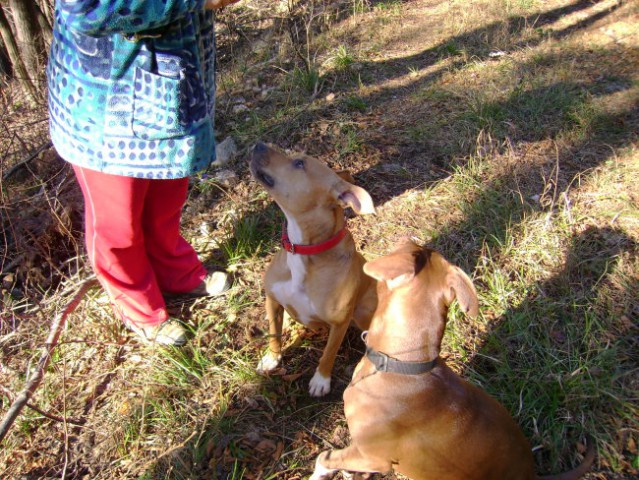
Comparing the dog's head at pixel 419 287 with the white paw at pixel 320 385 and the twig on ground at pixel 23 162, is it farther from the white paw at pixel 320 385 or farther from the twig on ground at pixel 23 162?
the twig on ground at pixel 23 162

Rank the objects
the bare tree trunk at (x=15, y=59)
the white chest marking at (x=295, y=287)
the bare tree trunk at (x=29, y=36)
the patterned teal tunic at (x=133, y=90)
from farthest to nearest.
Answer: the bare tree trunk at (x=15, y=59) → the bare tree trunk at (x=29, y=36) → the white chest marking at (x=295, y=287) → the patterned teal tunic at (x=133, y=90)

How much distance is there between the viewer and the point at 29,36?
5.04 metres

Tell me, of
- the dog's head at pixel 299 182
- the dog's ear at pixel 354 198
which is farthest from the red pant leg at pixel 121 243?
the dog's ear at pixel 354 198

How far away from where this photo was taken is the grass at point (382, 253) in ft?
8.70

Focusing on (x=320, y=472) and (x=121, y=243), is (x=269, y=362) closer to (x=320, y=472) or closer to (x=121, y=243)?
(x=320, y=472)

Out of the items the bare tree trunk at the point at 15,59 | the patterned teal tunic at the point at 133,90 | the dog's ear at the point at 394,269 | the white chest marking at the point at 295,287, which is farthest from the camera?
the bare tree trunk at the point at 15,59

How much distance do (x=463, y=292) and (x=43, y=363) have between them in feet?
7.72

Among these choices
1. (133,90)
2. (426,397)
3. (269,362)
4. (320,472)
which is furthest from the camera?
(269,362)

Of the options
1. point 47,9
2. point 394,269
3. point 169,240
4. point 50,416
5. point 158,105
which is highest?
point 47,9

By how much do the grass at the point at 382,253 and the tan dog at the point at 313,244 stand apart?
586mm

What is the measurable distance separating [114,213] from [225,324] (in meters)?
1.22

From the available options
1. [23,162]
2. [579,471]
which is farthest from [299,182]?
[23,162]

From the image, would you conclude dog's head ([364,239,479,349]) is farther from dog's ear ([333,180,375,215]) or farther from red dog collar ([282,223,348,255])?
red dog collar ([282,223,348,255])

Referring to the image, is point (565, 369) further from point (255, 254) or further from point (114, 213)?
point (114, 213)
